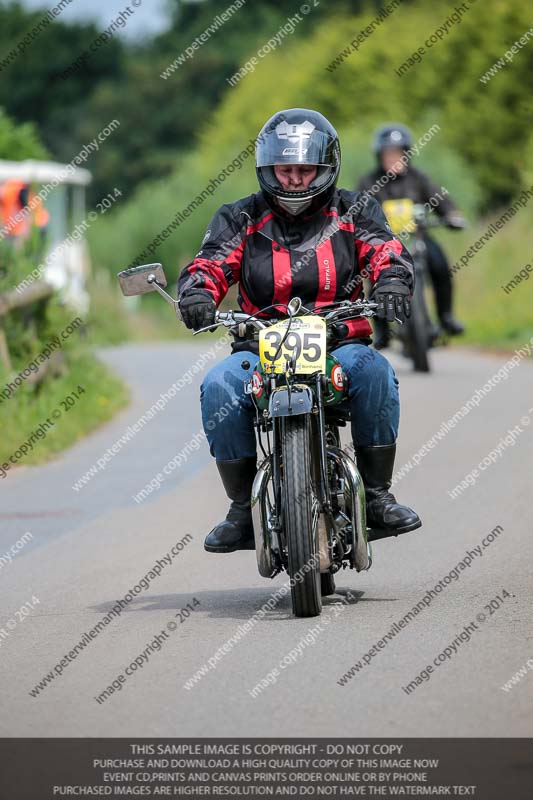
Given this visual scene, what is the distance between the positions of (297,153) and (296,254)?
399 mm

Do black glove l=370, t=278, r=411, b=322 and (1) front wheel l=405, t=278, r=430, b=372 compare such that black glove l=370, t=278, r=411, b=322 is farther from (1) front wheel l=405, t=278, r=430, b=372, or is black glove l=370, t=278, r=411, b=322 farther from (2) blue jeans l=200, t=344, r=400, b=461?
(1) front wheel l=405, t=278, r=430, b=372

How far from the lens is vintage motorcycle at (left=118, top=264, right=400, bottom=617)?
6434 mm

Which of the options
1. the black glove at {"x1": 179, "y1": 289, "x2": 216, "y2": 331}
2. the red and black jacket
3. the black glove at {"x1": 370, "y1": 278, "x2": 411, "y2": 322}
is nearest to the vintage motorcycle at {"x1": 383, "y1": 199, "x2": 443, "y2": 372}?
the red and black jacket

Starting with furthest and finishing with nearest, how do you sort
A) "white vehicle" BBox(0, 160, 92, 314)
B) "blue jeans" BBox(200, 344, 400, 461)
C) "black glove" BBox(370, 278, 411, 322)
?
"white vehicle" BBox(0, 160, 92, 314) < "blue jeans" BBox(200, 344, 400, 461) < "black glove" BBox(370, 278, 411, 322)

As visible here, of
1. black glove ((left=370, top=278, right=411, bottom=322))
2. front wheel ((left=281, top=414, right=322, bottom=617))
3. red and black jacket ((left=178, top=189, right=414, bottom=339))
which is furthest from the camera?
red and black jacket ((left=178, top=189, right=414, bottom=339))

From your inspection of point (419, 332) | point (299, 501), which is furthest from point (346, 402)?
point (419, 332)

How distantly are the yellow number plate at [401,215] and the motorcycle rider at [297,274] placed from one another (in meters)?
8.99

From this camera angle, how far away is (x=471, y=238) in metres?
30.3

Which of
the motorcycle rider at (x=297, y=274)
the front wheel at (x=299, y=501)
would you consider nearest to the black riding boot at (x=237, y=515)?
the motorcycle rider at (x=297, y=274)

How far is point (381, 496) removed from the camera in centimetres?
718

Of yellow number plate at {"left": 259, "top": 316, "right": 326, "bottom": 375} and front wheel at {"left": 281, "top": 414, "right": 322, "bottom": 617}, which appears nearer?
front wheel at {"left": 281, "top": 414, "right": 322, "bottom": 617}

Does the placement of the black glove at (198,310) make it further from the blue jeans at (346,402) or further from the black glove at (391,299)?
the black glove at (391,299)

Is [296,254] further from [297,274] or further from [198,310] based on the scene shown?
[198,310]
